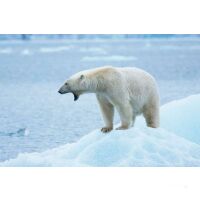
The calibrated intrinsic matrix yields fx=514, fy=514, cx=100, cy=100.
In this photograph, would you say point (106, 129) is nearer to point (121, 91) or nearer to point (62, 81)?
point (121, 91)

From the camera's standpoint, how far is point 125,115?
5.28 metres

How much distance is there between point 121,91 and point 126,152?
0.63 meters

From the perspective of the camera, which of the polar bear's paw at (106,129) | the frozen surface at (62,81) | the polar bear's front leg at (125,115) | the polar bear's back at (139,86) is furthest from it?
the frozen surface at (62,81)

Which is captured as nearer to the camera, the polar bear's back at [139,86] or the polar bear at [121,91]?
the polar bear at [121,91]

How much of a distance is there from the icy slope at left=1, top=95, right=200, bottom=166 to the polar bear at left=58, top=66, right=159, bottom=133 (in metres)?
0.15

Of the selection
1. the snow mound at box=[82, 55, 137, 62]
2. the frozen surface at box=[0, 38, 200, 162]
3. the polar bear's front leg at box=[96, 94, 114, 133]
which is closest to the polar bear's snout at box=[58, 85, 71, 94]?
the polar bear's front leg at box=[96, 94, 114, 133]

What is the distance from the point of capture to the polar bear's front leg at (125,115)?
525cm

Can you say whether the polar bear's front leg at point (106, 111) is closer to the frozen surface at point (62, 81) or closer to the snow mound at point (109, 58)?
the frozen surface at point (62, 81)

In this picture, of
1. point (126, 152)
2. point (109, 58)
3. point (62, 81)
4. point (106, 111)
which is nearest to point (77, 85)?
point (106, 111)

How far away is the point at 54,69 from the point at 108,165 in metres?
1.57

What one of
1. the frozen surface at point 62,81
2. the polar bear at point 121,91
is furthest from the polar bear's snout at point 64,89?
the frozen surface at point 62,81

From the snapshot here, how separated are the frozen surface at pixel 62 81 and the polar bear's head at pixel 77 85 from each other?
0.53m

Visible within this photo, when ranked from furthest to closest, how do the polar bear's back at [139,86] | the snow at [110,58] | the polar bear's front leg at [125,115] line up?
the snow at [110,58] → the polar bear's back at [139,86] → the polar bear's front leg at [125,115]

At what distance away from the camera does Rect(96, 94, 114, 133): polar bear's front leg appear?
17.8ft
